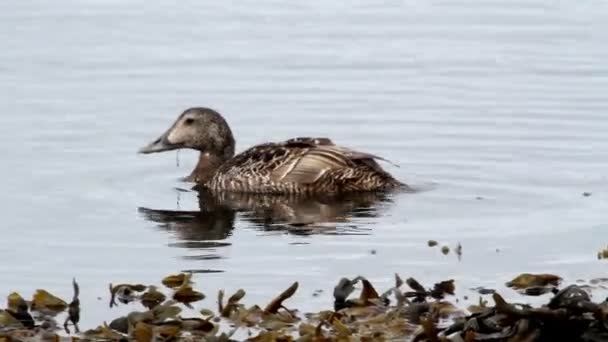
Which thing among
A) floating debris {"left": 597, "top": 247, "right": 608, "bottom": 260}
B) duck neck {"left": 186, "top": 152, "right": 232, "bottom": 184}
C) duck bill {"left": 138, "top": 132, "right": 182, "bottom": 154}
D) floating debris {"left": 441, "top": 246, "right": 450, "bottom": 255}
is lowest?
floating debris {"left": 441, "top": 246, "right": 450, "bottom": 255}

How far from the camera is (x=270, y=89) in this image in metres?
19.1

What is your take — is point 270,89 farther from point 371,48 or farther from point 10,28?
point 10,28

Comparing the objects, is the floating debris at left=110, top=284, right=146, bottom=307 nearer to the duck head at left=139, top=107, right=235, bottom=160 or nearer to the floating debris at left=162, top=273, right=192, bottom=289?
the floating debris at left=162, top=273, right=192, bottom=289

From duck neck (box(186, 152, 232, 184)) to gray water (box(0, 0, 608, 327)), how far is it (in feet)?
0.59

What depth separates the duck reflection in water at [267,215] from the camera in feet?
42.6

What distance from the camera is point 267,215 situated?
14.0 metres

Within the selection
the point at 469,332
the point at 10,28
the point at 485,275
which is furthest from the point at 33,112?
the point at 469,332

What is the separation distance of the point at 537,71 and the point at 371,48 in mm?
2588

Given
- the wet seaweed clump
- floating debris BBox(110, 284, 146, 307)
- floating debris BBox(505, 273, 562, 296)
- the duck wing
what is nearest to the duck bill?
the duck wing

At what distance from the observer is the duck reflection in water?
1297cm

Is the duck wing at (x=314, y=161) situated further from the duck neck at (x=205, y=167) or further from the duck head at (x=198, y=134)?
the duck head at (x=198, y=134)

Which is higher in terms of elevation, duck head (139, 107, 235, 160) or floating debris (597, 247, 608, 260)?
duck head (139, 107, 235, 160)

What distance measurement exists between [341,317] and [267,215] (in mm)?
5077

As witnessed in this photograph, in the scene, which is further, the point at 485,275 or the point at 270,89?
the point at 270,89
